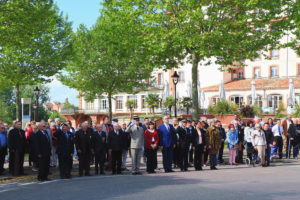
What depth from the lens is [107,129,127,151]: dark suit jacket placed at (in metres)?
13.5

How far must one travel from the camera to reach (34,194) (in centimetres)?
960

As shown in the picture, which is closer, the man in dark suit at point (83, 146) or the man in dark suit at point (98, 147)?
the man in dark suit at point (83, 146)

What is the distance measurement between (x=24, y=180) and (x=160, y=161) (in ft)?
22.5

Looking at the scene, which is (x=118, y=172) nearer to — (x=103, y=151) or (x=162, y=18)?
(x=103, y=151)

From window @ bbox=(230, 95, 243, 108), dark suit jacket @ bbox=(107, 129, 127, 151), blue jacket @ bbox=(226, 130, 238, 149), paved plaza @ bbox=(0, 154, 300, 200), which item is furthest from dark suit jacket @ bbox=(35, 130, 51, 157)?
window @ bbox=(230, 95, 243, 108)

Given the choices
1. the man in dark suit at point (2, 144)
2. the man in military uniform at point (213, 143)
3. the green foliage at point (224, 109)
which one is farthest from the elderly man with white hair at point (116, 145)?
the green foliage at point (224, 109)

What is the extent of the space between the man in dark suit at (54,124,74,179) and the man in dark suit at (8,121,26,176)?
173 centimetres

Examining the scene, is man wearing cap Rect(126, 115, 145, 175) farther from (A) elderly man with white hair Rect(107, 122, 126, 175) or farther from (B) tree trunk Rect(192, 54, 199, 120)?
(B) tree trunk Rect(192, 54, 199, 120)

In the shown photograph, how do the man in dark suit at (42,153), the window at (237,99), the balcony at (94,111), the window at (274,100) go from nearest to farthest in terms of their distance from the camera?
the man in dark suit at (42,153) → the window at (274,100) → the window at (237,99) → the balcony at (94,111)

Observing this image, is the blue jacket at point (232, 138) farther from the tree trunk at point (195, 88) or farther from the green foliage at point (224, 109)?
the green foliage at point (224, 109)

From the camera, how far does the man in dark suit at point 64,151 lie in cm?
1264

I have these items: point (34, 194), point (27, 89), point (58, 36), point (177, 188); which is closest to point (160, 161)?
point (177, 188)

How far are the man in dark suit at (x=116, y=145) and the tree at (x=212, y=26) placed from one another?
408 inches

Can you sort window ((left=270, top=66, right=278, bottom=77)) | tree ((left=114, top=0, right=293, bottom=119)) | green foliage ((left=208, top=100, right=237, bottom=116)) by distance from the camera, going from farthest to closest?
window ((left=270, top=66, right=278, bottom=77))
green foliage ((left=208, top=100, right=237, bottom=116))
tree ((left=114, top=0, right=293, bottom=119))
